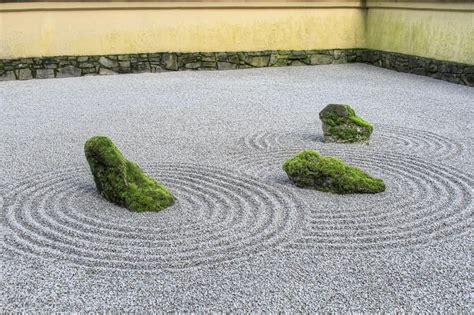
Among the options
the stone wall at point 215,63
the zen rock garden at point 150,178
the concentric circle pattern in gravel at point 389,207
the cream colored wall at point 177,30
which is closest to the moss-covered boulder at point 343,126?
the concentric circle pattern in gravel at point 389,207

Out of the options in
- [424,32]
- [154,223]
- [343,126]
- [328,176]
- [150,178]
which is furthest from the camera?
[424,32]

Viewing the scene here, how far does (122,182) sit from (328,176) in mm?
1696

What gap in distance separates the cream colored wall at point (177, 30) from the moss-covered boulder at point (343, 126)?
6.50 meters

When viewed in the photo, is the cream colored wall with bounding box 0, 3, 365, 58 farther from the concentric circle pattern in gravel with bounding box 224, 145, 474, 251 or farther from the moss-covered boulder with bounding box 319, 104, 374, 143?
the concentric circle pattern in gravel with bounding box 224, 145, 474, 251

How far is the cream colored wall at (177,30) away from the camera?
11148 millimetres

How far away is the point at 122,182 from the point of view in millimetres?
4398

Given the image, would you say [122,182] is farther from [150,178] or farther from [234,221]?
[234,221]

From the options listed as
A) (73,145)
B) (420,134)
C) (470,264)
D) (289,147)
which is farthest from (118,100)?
(470,264)

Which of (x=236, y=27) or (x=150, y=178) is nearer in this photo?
(x=150, y=178)

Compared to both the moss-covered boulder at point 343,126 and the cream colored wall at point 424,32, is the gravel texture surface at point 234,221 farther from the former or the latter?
the cream colored wall at point 424,32

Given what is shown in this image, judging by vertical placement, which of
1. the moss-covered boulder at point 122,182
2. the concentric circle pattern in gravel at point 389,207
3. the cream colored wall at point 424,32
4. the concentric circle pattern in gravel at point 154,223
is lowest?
the concentric circle pattern in gravel at point 389,207

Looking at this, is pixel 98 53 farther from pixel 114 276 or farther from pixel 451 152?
pixel 114 276

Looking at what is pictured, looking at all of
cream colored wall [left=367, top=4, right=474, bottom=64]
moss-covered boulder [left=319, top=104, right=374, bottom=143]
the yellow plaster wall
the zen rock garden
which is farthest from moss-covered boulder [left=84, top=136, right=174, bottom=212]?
cream colored wall [left=367, top=4, right=474, bottom=64]

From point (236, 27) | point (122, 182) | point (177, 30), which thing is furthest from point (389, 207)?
point (236, 27)
